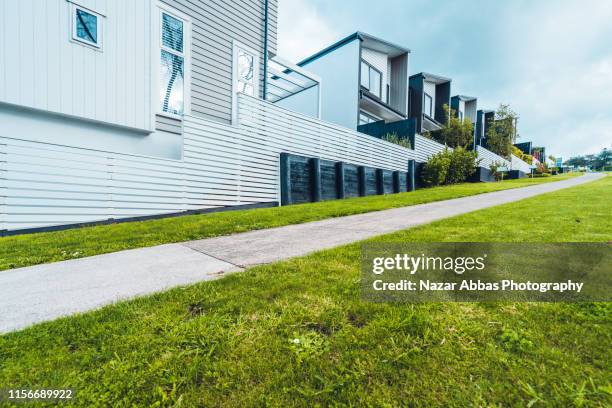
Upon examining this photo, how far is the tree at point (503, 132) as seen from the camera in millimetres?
26484

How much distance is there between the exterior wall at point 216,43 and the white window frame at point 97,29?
1.92 m

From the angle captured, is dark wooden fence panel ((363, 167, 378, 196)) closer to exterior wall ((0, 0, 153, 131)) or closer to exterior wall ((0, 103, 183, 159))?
exterior wall ((0, 103, 183, 159))

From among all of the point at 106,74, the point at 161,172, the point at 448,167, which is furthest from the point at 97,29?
the point at 448,167

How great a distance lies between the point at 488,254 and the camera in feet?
8.81

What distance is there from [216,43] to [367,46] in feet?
38.1

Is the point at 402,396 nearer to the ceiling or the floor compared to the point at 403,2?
nearer to the floor

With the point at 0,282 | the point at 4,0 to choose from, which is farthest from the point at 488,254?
the point at 4,0

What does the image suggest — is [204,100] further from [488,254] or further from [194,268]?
[488,254]

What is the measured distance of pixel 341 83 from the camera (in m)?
14.9

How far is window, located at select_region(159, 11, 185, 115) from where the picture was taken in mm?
7277

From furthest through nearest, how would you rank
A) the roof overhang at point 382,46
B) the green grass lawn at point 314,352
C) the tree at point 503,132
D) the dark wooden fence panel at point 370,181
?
1. the tree at point 503,132
2. the roof overhang at point 382,46
3. the dark wooden fence panel at point 370,181
4. the green grass lawn at point 314,352

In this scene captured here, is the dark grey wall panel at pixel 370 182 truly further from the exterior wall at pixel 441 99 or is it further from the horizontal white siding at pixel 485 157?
the exterior wall at pixel 441 99

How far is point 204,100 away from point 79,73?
2889 mm

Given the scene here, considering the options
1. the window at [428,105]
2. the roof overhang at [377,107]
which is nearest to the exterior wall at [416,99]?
the roof overhang at [377,107]
